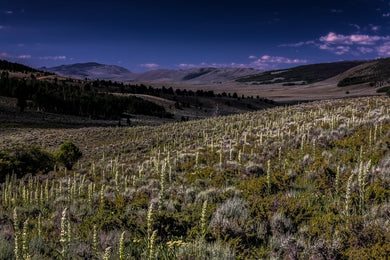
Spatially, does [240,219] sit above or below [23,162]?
above

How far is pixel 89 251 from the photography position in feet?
16.8

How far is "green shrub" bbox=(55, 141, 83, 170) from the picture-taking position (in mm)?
21875

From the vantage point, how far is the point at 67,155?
22.4 meters

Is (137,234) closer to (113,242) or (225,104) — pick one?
(113,242)

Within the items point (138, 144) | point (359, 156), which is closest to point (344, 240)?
point (359, 156)

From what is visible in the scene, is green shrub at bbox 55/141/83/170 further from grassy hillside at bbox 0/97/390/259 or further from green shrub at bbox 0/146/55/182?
grassy hillside at bbox 0/97/390/259

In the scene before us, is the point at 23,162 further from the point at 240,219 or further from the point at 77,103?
the point at 77,103

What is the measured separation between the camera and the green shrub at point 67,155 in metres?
21.9

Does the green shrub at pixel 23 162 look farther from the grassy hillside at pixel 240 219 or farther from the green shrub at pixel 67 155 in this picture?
the grassy hillside at pixel 240 219

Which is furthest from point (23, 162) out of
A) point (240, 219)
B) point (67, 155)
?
point (240, 219)

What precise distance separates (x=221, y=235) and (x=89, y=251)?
2268 millimetres

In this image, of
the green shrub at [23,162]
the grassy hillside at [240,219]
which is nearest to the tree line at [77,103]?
the green shrub at [23,162]

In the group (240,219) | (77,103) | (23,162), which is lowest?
(23,162)

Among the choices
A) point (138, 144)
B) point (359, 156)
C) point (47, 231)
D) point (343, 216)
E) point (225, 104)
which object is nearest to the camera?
point (343, 216)
